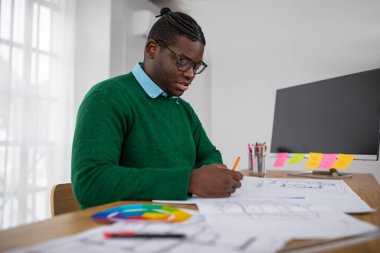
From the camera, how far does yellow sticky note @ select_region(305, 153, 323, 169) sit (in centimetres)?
139

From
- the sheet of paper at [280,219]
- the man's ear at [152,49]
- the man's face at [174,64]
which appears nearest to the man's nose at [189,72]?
the man's face at [174,64]

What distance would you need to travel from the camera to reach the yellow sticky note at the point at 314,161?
1.39m

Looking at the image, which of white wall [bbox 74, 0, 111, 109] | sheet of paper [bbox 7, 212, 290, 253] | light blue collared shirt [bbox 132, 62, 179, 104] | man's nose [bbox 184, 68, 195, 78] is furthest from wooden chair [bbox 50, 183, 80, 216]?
white wall [bbox 74, 0, 111, 109]

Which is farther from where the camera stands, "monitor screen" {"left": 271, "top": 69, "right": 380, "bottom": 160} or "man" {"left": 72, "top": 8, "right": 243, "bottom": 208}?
"monitor screen" {"left": 271, "top": 69, "right": 380, "bottom": 160}

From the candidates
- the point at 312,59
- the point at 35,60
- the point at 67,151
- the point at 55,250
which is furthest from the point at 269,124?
the point at 55,250

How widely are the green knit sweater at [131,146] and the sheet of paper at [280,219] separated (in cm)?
10

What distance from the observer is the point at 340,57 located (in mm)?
1972

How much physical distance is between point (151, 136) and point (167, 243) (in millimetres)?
559

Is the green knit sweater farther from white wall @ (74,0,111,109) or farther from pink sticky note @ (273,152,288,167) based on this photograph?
white wall @ (74,0,111,109)

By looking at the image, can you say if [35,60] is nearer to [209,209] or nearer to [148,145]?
[148,145]

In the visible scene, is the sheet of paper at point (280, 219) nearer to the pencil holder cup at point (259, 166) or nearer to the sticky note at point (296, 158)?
the pencil holder cup at point (259, 166)

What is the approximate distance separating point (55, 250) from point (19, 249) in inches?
1.5

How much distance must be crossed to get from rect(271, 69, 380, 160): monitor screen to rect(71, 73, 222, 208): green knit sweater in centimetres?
55

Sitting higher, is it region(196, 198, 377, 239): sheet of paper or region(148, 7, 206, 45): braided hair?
region(148, 7, 206, 45): braided hair
